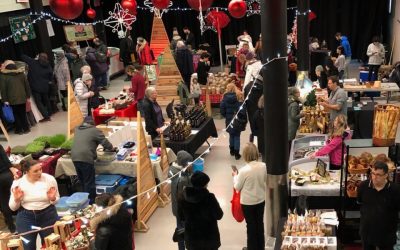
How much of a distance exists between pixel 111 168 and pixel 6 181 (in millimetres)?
1317

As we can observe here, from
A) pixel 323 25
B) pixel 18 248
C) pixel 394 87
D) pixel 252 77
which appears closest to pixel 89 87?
pixel 252 77

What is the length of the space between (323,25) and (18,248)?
540 inches

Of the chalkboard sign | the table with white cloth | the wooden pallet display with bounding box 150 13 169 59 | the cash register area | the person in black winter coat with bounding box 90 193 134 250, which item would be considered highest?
the chalkboard sign

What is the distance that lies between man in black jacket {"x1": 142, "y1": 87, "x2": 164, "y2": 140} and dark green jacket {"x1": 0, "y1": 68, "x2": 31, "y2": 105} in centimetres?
366

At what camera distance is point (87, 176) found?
20.0ft

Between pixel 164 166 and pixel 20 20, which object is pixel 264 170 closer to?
pixel 164 166

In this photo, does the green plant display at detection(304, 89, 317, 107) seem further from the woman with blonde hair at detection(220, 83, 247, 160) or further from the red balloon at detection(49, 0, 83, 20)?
the red balloon at detection(49, 0, 83, 20)

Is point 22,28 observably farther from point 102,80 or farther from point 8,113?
point 102,80

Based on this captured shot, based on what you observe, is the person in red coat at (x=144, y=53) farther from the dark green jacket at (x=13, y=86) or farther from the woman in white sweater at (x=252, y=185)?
the woman in white sweater at (x=252, y=185)

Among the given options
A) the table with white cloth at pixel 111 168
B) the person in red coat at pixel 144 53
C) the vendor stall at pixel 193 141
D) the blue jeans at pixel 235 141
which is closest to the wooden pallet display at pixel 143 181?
the table with white cloth at pixel 111 168

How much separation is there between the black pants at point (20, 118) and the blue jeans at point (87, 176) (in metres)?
4.36

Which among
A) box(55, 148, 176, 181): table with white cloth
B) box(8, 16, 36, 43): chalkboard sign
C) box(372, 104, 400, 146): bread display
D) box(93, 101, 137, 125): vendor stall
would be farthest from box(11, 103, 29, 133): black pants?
box(372, 104, 400, 146): bread display

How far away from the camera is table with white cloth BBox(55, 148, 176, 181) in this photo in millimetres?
6285

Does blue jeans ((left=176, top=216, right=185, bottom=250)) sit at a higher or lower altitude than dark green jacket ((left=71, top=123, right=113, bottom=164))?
lower
